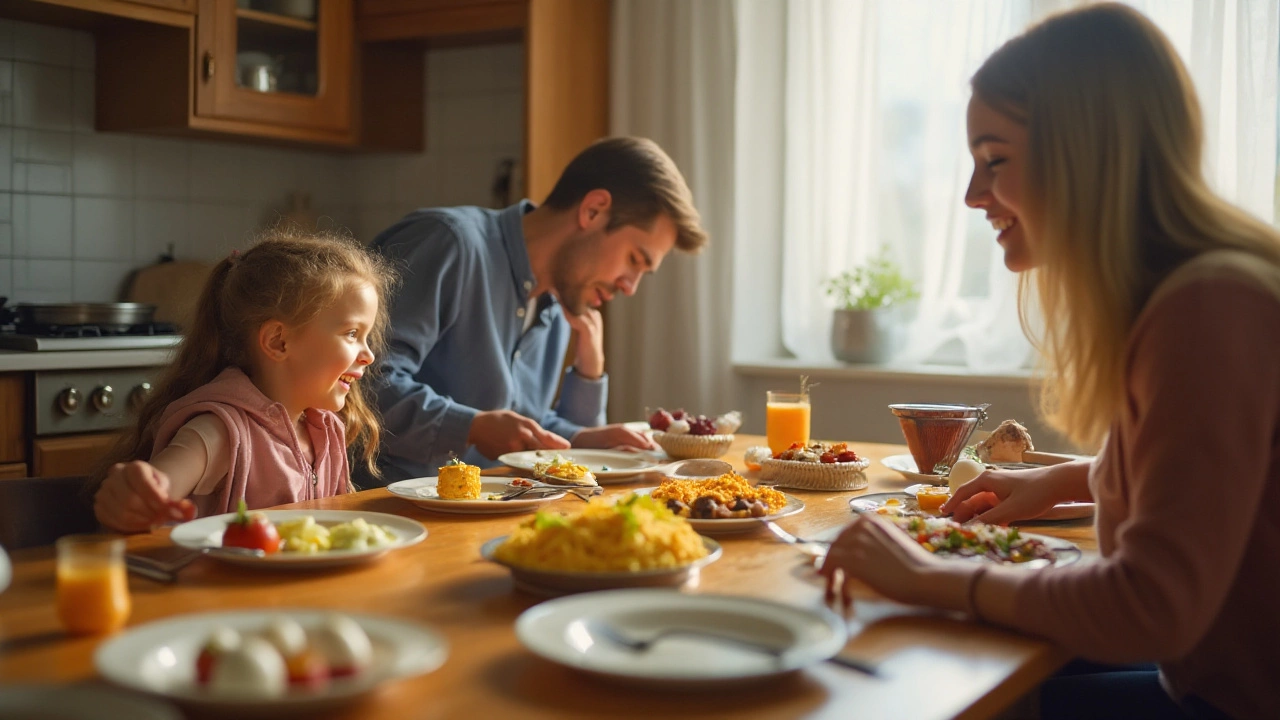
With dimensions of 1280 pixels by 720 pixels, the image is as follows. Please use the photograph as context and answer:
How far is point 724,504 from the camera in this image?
1553 mm

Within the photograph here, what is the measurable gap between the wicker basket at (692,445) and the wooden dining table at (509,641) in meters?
0.68

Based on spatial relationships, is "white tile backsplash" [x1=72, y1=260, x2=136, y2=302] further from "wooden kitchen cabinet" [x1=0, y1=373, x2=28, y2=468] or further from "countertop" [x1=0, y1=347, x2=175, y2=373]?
"wooden kitchen cabinet" [x1=0, y1=373, x2=28, y2=468]

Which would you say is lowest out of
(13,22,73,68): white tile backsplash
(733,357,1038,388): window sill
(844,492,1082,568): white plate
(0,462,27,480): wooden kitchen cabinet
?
(0,462,27,480): wooden kitchen cabinet

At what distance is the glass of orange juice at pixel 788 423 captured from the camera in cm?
231

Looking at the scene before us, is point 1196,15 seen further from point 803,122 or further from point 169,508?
point 169,508

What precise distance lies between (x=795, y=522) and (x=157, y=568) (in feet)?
2.78

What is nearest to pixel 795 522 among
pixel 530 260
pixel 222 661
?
pixel 222 661

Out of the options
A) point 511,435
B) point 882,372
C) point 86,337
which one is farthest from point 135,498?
point 882,372

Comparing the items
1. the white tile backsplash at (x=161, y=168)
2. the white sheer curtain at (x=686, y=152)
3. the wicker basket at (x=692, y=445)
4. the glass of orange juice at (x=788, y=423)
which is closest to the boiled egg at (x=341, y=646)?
the wicker basket at (x=692, y=445)

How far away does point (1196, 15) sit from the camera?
3.06 m

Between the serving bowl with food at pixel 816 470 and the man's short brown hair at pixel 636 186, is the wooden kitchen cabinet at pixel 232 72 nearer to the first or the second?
the man's short brown hair at pixel 636 186

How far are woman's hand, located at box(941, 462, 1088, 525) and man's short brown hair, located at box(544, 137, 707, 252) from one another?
1.24 m

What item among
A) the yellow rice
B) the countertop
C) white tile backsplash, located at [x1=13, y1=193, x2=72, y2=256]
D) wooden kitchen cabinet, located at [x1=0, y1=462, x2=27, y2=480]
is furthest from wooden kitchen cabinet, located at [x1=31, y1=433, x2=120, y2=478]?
the yellow rice

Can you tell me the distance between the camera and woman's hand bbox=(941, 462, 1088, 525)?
1.60 meters
